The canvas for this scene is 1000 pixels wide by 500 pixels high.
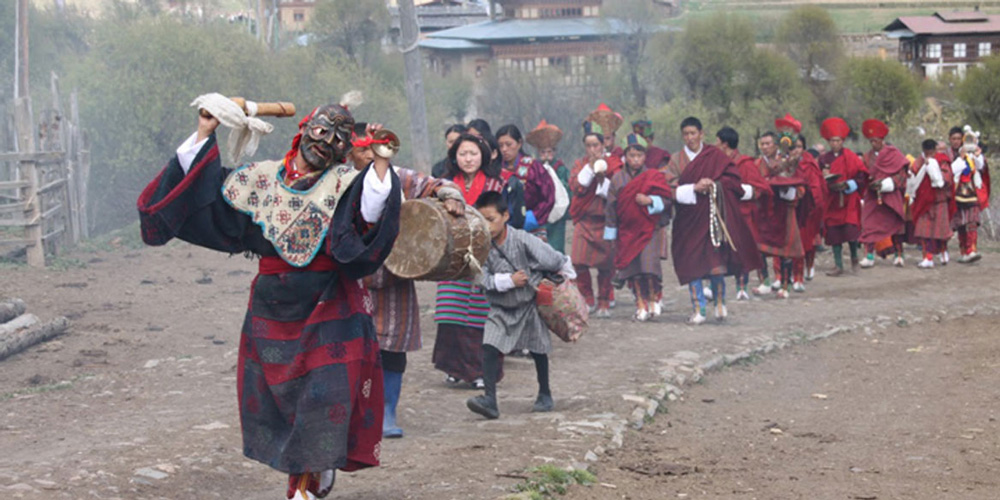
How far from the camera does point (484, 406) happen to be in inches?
302

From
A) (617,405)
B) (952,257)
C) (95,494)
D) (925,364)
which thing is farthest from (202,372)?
(952,257)

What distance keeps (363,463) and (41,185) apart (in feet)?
45.5

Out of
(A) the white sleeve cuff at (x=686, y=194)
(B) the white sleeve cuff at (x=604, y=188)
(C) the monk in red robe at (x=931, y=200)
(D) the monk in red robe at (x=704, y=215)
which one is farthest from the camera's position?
(C) the monk in red robe at (x=931, y=200)

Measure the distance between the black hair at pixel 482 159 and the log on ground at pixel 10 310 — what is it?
5163mm

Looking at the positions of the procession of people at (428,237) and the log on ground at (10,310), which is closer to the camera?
the procession of people at (428,237)

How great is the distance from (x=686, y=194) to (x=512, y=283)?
15.0ft

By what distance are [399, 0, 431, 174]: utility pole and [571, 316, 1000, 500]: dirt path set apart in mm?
9953

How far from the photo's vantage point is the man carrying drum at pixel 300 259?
17.4 ft

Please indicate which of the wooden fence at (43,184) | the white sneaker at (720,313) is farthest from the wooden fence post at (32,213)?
the white sneaker at (720,313)

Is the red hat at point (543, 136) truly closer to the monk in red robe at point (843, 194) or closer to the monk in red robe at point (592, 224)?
the monk in red robe at point (592, 224)

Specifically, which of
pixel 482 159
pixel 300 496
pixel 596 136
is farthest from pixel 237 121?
pixel 596 136

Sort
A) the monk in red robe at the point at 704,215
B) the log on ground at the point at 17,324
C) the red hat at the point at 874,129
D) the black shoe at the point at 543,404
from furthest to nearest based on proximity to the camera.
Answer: the red hat at the point at 874,129
the monk in red robe at the point at 704,215
the log on ground at the point at 17,324
the black shoe at the point at 543,404

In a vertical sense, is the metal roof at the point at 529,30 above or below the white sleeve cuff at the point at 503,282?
above

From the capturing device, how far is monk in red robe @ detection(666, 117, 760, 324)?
1213 cm
